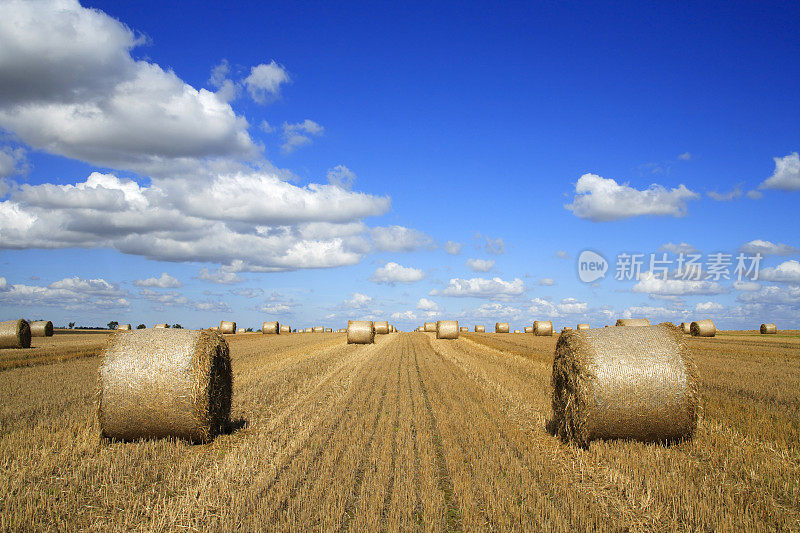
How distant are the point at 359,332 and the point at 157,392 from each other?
25.7m

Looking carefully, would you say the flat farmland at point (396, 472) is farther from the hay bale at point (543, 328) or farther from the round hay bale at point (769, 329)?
the round hay bale at point (769, 329)

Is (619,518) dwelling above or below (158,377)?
below

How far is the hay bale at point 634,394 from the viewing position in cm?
759

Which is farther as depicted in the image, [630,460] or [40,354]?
[40,354]

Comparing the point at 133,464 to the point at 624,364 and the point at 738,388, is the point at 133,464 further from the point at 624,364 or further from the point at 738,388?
the point at 738,388

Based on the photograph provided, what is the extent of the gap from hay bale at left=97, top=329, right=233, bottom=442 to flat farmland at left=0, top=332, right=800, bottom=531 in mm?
268

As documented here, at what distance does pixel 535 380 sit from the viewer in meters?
14.1

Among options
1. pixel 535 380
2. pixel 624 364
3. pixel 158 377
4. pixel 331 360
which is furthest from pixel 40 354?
pixel 624 364

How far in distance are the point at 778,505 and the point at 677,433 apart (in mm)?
2474

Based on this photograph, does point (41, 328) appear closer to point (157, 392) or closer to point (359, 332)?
point (359, 332)

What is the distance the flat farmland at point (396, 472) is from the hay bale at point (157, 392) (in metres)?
0.27

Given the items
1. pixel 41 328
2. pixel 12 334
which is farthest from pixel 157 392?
pixel 41 328

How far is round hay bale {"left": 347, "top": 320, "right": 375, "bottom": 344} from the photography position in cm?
3312

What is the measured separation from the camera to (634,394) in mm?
7637
